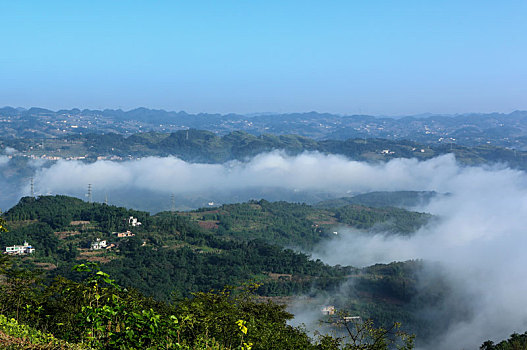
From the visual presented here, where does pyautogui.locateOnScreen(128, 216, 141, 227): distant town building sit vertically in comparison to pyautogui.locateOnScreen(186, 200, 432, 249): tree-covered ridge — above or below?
above

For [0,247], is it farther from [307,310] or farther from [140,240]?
[307,310]

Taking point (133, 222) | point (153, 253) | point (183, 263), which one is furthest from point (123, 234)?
point (183, 263)

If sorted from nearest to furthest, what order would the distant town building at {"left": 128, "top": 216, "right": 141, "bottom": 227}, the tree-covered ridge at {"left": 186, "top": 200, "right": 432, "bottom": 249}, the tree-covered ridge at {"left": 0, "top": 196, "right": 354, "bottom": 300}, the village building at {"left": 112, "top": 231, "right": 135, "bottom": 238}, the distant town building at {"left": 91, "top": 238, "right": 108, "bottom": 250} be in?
the tree-covered ridge at {"left": 0, "top": 196, "right": 354, "bottom": 300} < the distant town building at {"left": 91, "top": 238, "right": 108, "bottom": 250} < the village building at {"left": 112, "top": 231, "right": 135, "bottom": 238} < the distant town building at {"left": 128, "top": 216, "right": 141, "bottom": 227} < the tree-covered ridge at {"left": 186, "top": 200, "right": 432, "bottom": 249}

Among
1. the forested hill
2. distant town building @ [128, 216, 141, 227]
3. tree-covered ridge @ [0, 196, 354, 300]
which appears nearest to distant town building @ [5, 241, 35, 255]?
tree-covered ridge @ [0, 196, 354, 300]

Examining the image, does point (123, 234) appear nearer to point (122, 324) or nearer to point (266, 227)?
point (266, 227)

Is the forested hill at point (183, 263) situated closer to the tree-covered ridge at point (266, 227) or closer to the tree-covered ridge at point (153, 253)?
the tree-covered ridge at point (153, 253)

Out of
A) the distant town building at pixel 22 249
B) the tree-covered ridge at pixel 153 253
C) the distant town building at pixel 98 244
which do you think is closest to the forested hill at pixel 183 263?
the tree-covered ridge at pixel 153 253

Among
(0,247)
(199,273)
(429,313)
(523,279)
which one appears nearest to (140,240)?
(199,273)

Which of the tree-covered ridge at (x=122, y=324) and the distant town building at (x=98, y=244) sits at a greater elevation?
the tree-covered ridge at (x=122, y=324)

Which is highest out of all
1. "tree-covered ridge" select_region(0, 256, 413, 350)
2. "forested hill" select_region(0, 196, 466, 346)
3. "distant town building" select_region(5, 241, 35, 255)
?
"tree-covered ridge" select_region(0, 256, 413, 350)

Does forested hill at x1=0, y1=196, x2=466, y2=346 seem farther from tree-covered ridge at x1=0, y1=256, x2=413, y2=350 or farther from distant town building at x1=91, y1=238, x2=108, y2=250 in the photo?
tree-covered ridge at x1=0, y1=256, x2=413, y2=350

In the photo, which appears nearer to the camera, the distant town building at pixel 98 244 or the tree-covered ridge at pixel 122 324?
the tree-covered ridge at pixel 122 324
